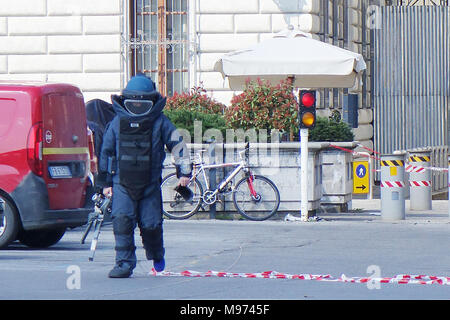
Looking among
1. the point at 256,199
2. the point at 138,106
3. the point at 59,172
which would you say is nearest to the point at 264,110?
the point at 256,199

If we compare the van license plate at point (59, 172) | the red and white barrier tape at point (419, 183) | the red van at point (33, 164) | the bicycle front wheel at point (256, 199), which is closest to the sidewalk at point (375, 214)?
the red and white barrier tape at point (419, 183)

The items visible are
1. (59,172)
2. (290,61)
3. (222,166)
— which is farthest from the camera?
(290,61)

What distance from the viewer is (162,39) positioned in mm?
25422

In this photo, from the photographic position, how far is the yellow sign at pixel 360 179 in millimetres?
24516

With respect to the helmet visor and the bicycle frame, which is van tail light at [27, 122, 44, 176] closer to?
the helmet visor

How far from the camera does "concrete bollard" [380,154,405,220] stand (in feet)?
62.0

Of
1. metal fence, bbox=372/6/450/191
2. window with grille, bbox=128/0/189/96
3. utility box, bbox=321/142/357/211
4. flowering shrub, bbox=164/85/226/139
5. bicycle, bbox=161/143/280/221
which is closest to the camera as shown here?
bicycle, bbox=161/143/280/221

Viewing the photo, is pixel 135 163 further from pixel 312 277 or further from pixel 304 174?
pixel 304 174

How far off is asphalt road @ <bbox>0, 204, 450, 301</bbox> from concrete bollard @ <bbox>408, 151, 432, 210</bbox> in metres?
2.54

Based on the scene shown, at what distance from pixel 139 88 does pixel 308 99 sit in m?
7.96

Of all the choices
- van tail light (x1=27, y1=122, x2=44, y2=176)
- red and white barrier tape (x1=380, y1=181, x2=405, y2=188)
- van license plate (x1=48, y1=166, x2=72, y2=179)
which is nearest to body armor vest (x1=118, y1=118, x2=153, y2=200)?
van tail light (x1=27, y1=122, x2=44, y2=176)

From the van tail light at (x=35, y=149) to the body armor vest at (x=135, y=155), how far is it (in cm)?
259

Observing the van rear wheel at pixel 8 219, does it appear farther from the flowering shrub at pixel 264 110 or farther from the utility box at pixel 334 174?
the utility box at pixel 334 174

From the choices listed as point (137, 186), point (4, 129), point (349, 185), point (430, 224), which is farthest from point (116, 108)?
point (349, 185)
